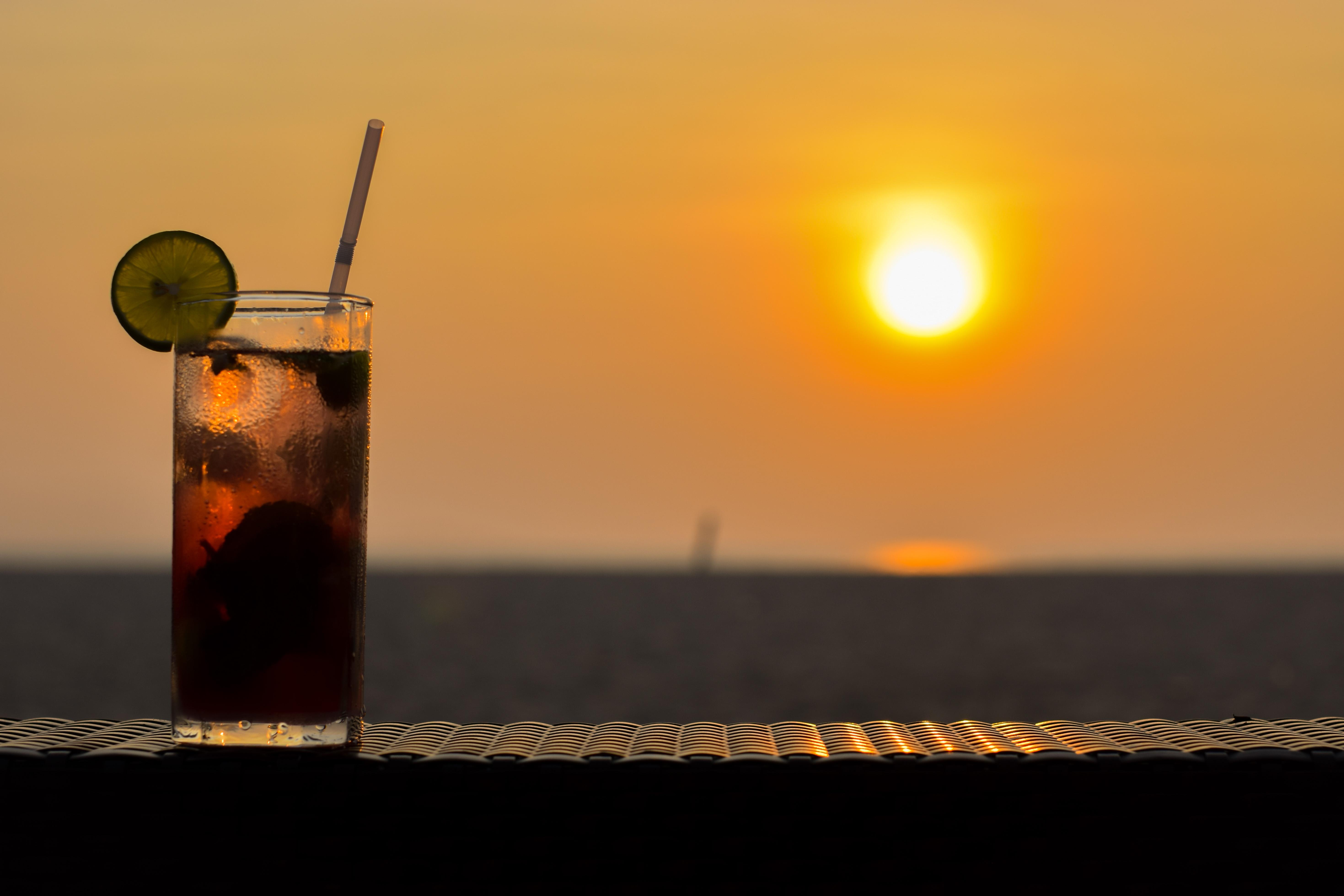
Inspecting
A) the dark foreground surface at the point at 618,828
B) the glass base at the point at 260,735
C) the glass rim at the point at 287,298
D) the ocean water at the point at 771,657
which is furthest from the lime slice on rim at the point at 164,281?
the ocean water at the point at 771,657

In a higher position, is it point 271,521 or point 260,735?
point 271,521

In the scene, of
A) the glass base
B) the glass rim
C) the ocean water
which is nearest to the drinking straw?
the glass rim

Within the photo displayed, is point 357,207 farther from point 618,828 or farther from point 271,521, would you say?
point 618,828

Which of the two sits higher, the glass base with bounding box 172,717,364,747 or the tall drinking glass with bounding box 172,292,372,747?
the tall drinking glass with bounding box 172,292,372,747

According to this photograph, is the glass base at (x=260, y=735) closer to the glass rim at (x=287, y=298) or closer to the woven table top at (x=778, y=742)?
the woven table top at (x=778, y=742)

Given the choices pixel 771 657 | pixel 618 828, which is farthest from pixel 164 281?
pixel 771 657

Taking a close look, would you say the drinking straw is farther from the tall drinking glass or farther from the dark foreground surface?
the dark foreground surface
